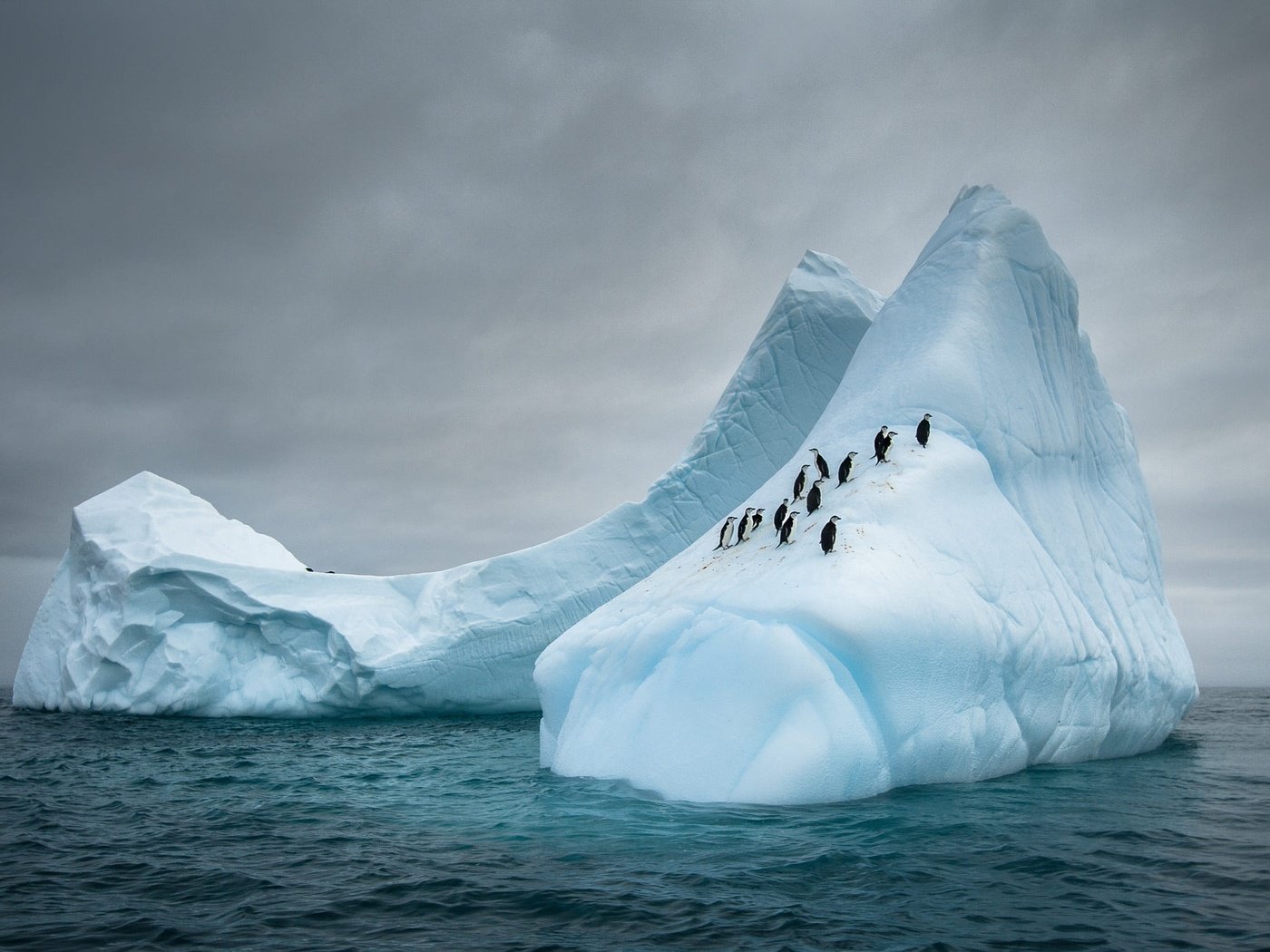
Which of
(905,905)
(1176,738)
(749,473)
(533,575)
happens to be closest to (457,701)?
(533,575)

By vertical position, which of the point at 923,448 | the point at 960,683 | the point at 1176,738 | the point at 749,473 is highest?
the point at 749,473

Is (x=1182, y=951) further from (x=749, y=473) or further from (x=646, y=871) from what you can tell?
(x=749, y=473)

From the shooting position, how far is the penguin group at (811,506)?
9195 mm

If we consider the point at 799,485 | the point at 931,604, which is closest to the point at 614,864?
the point at 931,604

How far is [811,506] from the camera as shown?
9875 mm

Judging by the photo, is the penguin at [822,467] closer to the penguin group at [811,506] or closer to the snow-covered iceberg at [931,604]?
the penguin group at [811,506]

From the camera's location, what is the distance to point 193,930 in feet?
14.8

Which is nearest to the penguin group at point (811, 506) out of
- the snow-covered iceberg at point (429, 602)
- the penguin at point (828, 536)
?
the penguin at point (828, 536)

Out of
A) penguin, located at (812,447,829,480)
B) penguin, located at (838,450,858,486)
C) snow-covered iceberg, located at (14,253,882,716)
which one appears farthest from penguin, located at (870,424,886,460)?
snow-covered iceberg, located at (14,253,882,716)

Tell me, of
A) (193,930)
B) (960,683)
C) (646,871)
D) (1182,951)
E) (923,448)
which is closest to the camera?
(1182,951)

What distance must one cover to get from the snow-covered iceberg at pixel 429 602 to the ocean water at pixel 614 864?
828 cm

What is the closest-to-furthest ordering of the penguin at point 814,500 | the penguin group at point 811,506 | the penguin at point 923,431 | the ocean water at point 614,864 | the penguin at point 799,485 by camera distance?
1. the ocean water at point 614,864
2. the penguin group at point 811,506
3. the penguin at point 814,500
4. the penguin at point 923,431
5. the penguin at point 799,485

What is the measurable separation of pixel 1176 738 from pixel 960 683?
807 cm

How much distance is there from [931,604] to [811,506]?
81.3 inches
